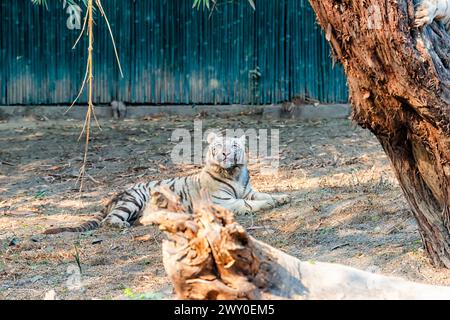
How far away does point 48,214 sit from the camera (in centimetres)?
902

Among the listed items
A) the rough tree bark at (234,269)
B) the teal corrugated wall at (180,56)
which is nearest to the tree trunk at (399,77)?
the rough tree bark at (234,269)

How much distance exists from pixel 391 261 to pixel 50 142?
7.17 metres

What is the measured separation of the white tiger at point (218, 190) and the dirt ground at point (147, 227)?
0.98ft

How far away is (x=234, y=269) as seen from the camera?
3801mm

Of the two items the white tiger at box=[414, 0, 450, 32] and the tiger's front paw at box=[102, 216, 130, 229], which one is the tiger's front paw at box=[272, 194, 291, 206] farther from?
the white tiger at box=[414, 0, 450, 32]

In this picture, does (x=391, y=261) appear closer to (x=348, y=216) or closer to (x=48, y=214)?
(x=348, y=216)

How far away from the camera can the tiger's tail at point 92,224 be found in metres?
7.99

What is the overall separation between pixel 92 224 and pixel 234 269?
4766mm

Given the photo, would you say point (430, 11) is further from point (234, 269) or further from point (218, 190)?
point (218, 190)

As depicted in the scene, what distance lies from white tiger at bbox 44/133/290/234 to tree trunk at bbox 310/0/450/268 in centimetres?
325

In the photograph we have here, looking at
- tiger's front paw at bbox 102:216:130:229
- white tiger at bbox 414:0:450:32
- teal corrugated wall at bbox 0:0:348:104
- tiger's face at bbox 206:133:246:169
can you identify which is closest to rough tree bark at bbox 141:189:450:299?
white tiger at bbox 414:0:450:32

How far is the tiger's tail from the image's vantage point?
315 inches
